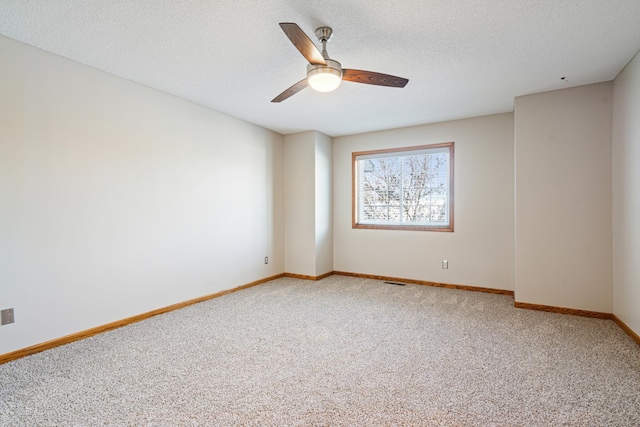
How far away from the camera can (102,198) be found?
9.59 ft

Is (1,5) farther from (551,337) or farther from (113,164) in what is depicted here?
(551,337)

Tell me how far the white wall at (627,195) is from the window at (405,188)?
1.78m

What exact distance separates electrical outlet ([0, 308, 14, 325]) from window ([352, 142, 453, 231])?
4.16 meters

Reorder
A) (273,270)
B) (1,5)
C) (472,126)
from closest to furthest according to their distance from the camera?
1. (1,5)
2. (472,126)
3. (273,270)

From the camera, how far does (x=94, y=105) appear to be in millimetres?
2869

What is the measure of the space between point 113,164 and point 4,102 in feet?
2.76

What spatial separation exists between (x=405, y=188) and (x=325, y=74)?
309cm

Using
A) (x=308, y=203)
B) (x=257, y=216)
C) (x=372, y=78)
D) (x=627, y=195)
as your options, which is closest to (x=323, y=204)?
(x=308, y=203)

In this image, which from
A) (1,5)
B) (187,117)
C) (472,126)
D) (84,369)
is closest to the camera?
(1,5)

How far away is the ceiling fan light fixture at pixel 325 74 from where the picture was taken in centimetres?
221

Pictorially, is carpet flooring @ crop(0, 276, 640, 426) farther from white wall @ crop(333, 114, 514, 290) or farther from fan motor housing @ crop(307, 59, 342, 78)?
fan motor housing @ crop(307, 59, 342, 78)

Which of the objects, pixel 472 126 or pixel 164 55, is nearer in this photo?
pixel 164 55

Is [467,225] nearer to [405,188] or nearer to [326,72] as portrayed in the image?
[405,188]

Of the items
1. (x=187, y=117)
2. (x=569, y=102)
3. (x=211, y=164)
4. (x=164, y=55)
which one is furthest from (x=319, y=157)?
(x=569, y=102)
